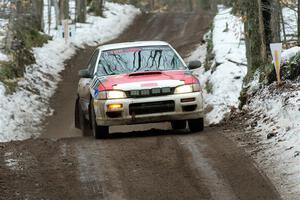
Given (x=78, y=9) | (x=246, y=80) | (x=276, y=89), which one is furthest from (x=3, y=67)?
(x=78, y=9)

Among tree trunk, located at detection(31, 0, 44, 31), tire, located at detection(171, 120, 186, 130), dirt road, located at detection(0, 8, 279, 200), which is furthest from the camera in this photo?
tree trunk, located at detection(31, 0, 44, 31)

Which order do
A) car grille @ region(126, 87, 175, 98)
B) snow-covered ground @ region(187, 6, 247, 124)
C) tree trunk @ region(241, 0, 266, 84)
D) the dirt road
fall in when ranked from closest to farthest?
the dirt road → car grille @ region(126, 87, 175, 98) → tree trunk @ region(241, 0, 266, 84) → snow-covered ground @ region(187, 6, 247, 124)

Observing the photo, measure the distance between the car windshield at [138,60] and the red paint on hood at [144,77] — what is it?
15.5 inches

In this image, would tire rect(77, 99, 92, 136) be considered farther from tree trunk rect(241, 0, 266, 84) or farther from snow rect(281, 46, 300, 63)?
snow rect(281, 46, 300, 63)

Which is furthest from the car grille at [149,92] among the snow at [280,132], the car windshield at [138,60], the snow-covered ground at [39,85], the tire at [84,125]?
the snow-covered ground at [39,85]

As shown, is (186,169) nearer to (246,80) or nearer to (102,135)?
(102,135)

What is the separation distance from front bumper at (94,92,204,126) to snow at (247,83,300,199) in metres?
1.07

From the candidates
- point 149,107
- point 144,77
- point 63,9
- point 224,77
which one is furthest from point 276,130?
point 63,9

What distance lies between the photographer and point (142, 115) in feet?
33.0

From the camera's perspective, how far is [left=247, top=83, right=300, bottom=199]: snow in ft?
23.0

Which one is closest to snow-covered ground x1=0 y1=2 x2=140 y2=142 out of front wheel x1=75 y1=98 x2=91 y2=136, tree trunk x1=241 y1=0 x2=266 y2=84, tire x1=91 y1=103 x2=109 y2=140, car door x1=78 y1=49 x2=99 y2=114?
front wheel x1=75 y1=98 x2=91 y2=136

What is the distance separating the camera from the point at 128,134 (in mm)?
11086

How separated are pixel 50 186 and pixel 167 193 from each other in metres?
1.39

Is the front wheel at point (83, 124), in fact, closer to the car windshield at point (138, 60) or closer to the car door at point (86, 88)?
the car door at point (86, 88)
